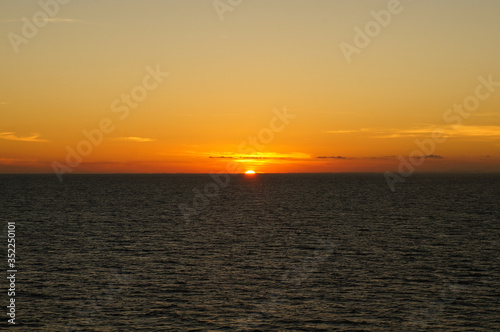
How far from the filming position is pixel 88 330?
3453 cm

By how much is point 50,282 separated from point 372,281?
96.5ft

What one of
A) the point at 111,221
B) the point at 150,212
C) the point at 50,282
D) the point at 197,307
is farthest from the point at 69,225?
the point at 197,307

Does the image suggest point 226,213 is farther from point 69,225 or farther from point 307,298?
point 307,298

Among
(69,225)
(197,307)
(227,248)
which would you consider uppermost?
(69,225)

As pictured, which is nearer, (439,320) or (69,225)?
(439,320)

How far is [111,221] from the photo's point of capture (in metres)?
95.6

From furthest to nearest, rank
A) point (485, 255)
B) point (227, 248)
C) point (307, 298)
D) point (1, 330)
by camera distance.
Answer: point (227, 248) → point (485, 255) → point (307, 298) → point (1, 330)

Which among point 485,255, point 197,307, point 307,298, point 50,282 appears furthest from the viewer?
point 485,255

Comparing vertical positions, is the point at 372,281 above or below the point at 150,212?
below

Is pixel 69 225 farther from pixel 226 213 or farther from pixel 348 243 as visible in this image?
pixel 348 243

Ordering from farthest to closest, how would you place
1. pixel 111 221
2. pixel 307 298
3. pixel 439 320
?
pixel 111 221 < pixel 307 298 < pixel 439 320

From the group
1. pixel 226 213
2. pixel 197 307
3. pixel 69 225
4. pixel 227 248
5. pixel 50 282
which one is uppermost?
pixel 226 213

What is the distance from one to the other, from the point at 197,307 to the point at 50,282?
50.4 feet

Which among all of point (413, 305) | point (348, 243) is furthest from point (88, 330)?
point (348, 243)
